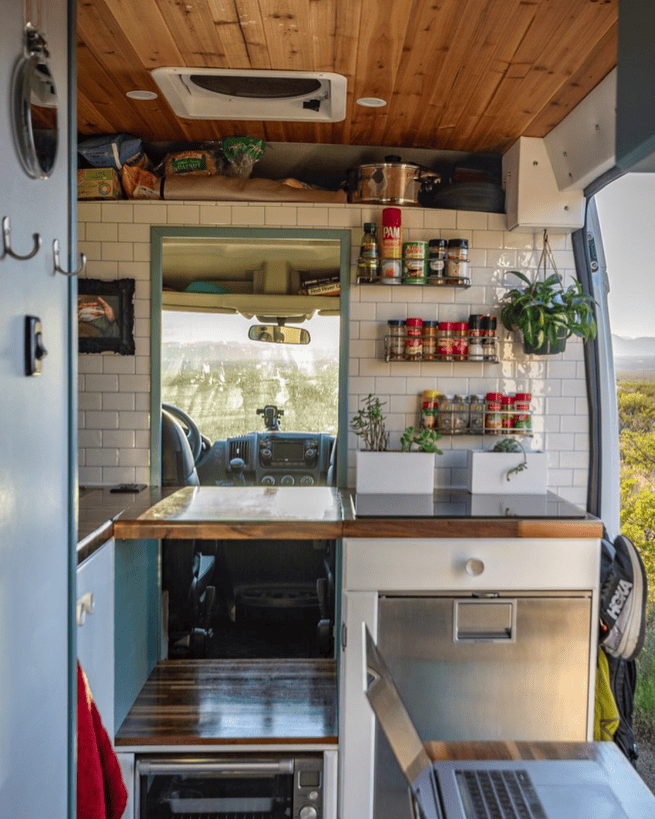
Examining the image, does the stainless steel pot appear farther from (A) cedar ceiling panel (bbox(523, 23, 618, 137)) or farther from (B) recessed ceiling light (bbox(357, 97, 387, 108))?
(A) cedar ceiling panel (bbox(523, 23, 618, 137))

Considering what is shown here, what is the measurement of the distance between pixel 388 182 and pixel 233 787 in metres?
2.36

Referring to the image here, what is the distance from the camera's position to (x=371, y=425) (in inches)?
126

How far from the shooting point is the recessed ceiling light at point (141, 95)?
2.73 metres

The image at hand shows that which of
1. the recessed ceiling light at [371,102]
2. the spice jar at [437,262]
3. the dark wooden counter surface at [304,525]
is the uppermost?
the recessed ceiling light at [371,102]

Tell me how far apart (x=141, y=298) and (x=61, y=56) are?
5.53ft

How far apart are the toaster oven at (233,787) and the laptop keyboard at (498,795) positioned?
1457 mm

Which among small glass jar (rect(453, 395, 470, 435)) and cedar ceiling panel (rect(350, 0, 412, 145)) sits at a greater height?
cedar ceiling panel (rect(350, 0, 412, 145))

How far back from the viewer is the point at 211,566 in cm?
318

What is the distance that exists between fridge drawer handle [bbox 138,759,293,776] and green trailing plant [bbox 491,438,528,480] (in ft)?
4.54

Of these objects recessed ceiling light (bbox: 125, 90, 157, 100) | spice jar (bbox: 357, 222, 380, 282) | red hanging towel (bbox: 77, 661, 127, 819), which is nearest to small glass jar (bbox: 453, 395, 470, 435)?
spice jar (bbox: 357, 222, 380, 282)

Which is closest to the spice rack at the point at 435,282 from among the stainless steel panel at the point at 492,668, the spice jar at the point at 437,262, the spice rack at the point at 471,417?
the spice jar at the point at 437,262

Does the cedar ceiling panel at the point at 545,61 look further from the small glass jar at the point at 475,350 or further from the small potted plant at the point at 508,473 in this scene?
the small potted plant at the point at 508,473

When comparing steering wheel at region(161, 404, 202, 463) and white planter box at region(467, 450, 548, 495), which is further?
steering wheel at region(161, 404, 202, 463)

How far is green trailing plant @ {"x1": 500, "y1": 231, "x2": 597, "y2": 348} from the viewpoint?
10.1ft
